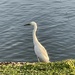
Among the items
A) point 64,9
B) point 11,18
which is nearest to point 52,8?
point 64,9

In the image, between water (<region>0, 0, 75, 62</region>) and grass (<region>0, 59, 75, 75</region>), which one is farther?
water (<region>0, 0, 75, 62</region>)

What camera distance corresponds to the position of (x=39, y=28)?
20.8 metres

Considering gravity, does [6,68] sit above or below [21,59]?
above

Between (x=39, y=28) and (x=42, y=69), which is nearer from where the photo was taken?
(x=42, y=69)

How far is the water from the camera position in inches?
703

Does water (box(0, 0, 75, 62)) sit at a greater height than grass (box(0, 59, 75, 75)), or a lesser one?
lesser

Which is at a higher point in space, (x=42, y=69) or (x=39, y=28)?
(x=42, y=69)

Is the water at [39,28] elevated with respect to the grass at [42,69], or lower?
lower

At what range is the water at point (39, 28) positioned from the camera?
58.5 ft

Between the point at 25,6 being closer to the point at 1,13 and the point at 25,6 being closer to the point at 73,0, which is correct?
the point at 1,13

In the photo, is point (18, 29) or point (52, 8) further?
point (52, 8)

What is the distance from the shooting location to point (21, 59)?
1722 cm

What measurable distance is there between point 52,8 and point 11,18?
12.2 feet

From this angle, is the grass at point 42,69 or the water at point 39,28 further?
the water at point 39,28
